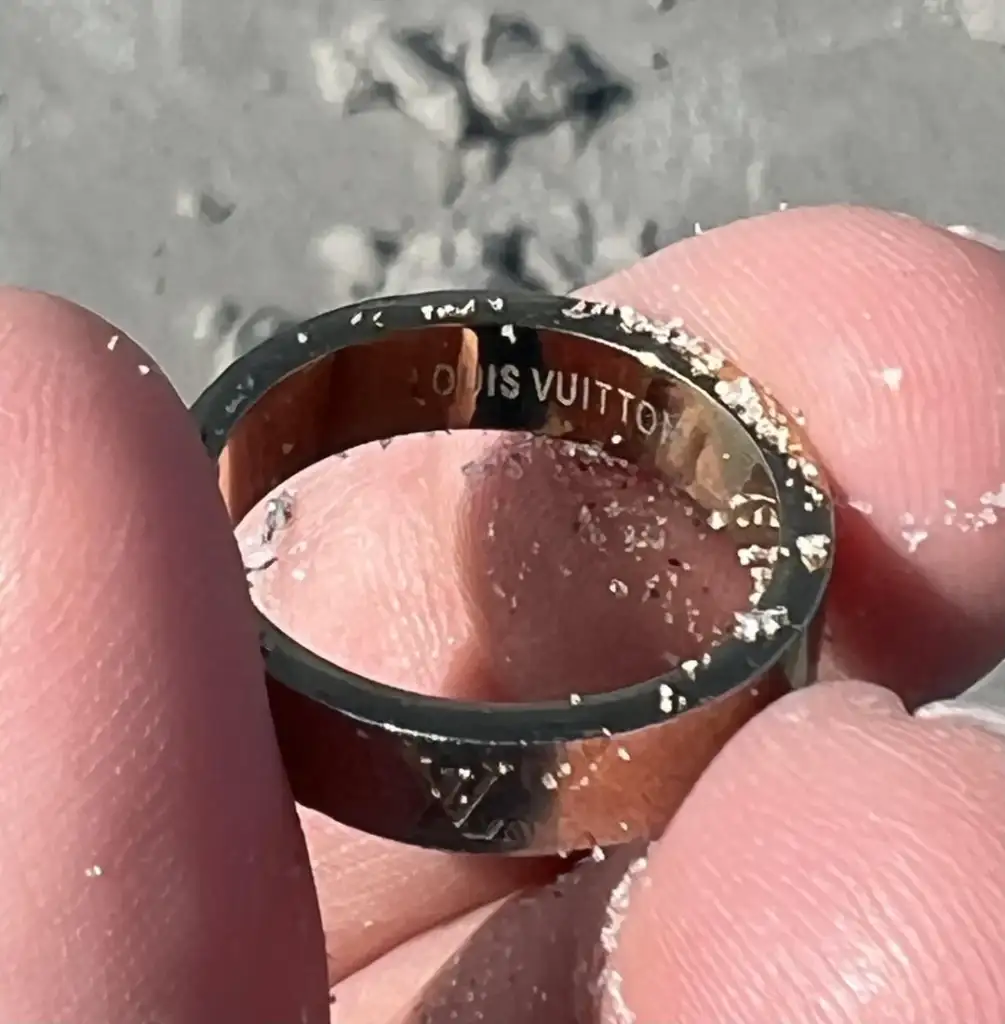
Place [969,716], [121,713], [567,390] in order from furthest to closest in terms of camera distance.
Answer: [567,390], [969,716], [121,713]

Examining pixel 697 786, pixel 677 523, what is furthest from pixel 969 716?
pixel 677 523

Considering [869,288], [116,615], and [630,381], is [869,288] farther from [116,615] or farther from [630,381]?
[116,615]

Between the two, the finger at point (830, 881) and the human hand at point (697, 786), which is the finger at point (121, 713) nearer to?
the human hand at point (697, 786)

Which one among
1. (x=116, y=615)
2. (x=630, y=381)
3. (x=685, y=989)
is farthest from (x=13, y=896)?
(x=630, y=381)

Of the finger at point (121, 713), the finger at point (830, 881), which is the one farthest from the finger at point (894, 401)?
the finger at point (121, 713)

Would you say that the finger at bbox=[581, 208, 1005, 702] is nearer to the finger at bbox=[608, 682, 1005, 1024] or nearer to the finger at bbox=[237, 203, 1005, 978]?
the finger at bbox=[237, 203, 1005, 978]

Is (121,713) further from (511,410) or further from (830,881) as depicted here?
(511,410)
